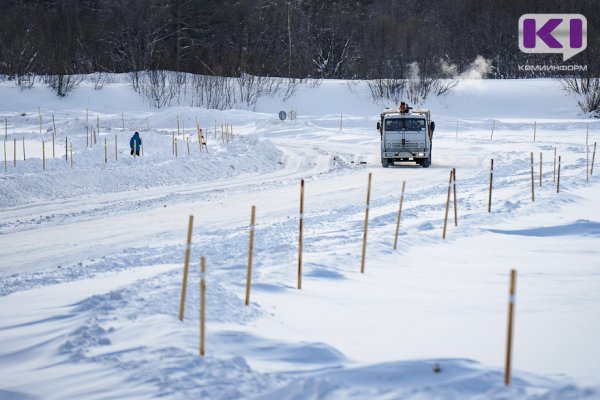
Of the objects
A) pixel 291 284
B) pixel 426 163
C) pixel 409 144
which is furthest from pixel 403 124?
pixel 291 284

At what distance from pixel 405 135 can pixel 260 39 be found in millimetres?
Result: 56655

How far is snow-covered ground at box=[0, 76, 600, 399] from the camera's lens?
23.2 feet

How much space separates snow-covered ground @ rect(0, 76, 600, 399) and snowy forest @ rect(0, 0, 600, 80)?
151 ft

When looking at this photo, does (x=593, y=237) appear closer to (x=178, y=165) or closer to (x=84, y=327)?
(x=84, y=327)

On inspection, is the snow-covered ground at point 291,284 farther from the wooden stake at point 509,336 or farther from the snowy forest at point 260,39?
the snowy forest at point 260,39

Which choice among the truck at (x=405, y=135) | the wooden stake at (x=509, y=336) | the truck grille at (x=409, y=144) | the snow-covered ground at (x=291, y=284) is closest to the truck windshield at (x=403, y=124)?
the truck at (x=405, y=135)

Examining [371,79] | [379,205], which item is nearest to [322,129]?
[371,79]

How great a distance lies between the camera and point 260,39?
8338 cm

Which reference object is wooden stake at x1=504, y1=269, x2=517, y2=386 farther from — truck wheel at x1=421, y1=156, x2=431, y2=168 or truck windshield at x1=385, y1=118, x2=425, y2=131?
truck wheel at x1=421, y1=156, x2=431, y2=168

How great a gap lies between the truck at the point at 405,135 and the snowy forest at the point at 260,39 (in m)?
42.1

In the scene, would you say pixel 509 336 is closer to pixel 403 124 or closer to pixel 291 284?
pixel 291 284

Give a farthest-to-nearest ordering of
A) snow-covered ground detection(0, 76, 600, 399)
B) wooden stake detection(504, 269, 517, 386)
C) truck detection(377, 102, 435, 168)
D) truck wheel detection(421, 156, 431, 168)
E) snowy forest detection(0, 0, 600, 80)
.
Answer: snowy forest detection(0, 0, 600, 80), truck wheel detection(421, 156, 431, 168), truck detection(377, 102, 435, 168), snow-covered ground detection(0, 76, 600, 399), wooden stake detection(504, 269, 517, 386)

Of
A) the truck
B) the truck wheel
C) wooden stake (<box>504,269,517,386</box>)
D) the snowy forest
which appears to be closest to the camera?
wooden stake (<box>504,269,517,386</box>)

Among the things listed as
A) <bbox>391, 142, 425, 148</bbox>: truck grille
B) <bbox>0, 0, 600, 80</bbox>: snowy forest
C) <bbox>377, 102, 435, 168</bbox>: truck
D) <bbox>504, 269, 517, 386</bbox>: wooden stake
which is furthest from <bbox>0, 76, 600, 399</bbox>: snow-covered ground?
<bbox>0, 0, 600, 80</bbox>: snowy forest
